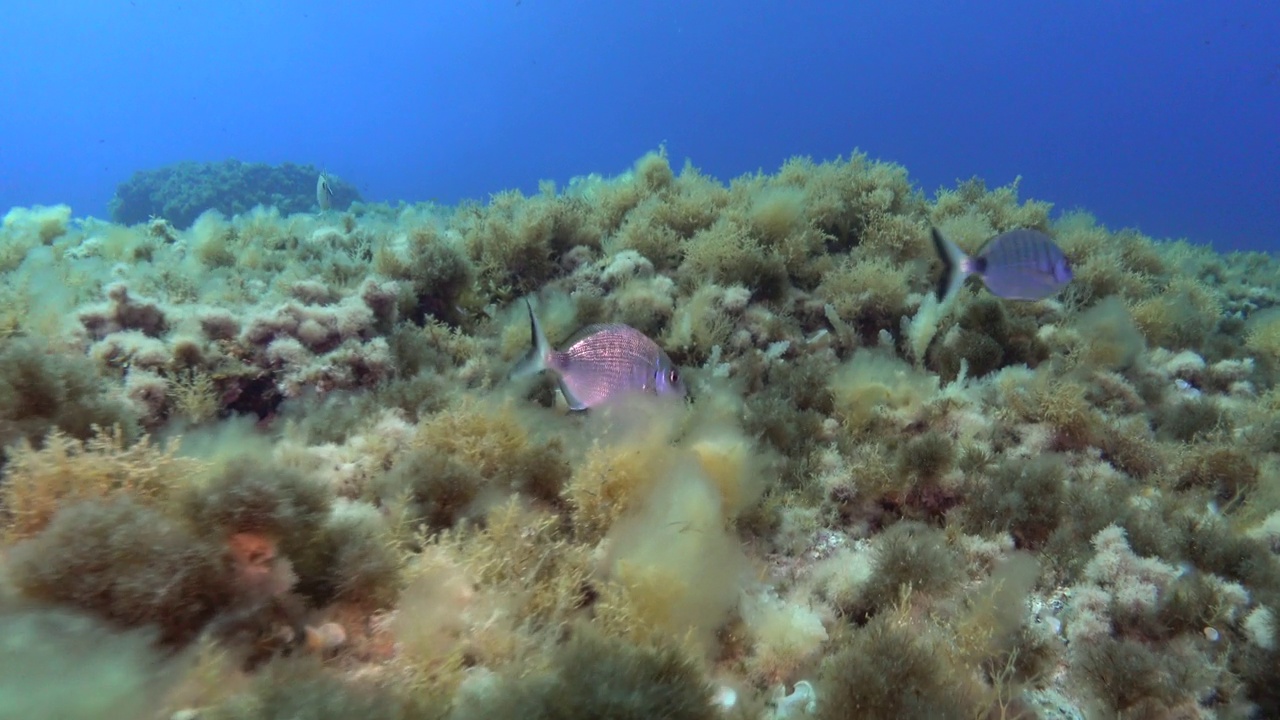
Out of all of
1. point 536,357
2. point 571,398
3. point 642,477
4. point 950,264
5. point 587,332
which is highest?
point 950,264

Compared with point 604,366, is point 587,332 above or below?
above

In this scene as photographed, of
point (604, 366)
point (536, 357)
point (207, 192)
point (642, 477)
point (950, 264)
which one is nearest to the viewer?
point (642, 477)

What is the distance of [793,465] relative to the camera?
434cm

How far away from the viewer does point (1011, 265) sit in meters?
5.10

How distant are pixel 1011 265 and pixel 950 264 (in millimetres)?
574

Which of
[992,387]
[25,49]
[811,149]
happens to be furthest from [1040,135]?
[25,49]

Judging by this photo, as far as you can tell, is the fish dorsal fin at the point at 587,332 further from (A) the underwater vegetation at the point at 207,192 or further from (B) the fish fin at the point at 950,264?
(A) the underwater vegetation at the point at 207,192

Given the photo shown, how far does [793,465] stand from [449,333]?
375cm

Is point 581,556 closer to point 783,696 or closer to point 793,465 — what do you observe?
point 783,696

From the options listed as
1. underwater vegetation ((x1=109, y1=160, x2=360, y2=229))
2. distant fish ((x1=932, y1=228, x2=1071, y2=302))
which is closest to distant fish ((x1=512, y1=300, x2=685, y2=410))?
distant fish ((x1=932, y1=228, x2=1071, y2=302))

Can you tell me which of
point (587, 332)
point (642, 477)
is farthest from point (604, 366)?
point (642, 477)

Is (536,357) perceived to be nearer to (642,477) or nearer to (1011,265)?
(642,477)

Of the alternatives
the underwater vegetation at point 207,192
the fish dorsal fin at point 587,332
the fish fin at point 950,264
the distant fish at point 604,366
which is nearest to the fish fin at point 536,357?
the distant fish at point 604,366

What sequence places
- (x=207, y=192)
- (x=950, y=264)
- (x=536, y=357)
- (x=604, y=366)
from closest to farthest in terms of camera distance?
(x=536, y=357) < (x=604, y=366) < (x=950, y=264) < (x=207, y=192)
